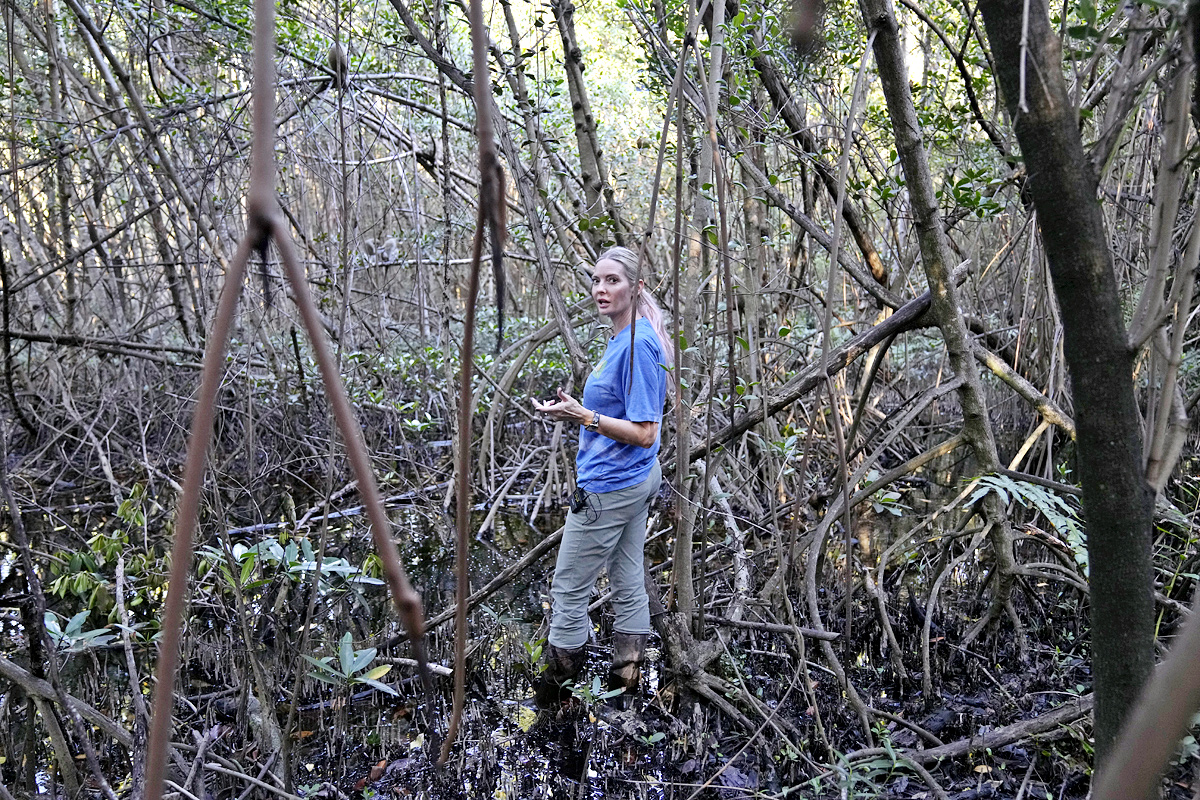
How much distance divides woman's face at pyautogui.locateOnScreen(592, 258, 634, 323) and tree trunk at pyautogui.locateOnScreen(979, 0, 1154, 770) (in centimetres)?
193

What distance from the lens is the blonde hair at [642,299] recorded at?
2.90m

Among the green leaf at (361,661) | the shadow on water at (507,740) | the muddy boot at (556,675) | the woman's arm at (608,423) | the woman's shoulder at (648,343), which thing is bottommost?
the shadow on water at (507,740)

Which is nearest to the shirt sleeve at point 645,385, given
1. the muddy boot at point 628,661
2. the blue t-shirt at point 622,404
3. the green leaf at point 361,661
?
the blue t-shirt at point 622,404

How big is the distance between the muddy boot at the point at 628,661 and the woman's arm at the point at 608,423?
2.40 feet

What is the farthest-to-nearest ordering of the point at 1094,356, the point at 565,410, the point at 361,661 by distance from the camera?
1. the point at 565,410
2. the point at 361,661
3. the point at 1094,356

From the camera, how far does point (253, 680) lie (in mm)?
3107

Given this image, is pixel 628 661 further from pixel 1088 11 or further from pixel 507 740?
pixel 1088 11

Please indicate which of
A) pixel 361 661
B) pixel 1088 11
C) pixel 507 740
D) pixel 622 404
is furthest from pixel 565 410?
pixel 1088 11

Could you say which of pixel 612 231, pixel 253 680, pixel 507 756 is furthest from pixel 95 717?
pixel 612 231

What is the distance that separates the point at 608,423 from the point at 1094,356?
6.40ft

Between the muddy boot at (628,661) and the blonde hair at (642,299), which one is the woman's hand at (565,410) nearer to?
the blonde hair at (642,299)

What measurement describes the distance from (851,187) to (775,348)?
1.36 m

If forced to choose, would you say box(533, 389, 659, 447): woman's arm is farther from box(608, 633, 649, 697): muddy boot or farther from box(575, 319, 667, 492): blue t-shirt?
box(608, 633, 649, 697): muddy boot

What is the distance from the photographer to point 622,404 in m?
2.97
